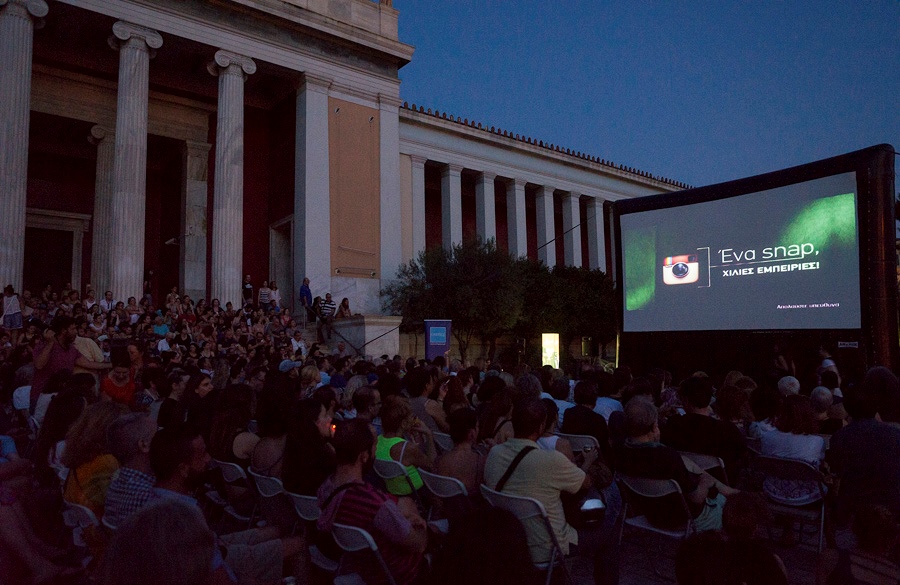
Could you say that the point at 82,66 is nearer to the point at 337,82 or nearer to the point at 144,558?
the point at 337,82

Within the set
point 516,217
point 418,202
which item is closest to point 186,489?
point 418,202

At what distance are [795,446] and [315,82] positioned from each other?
1803cm

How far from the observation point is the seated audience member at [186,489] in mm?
2975

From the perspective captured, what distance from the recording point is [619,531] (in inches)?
165

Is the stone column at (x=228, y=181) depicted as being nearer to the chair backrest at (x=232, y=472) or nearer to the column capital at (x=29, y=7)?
the column capital at (x=29, y=7)

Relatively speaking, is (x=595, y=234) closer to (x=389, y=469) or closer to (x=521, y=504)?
(x=389, y=469)

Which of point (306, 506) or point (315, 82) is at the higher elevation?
point (315, 82)

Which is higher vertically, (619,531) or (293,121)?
(293,121)

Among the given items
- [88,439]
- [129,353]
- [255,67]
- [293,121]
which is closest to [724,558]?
[88,439]

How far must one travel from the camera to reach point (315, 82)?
64.1 feet

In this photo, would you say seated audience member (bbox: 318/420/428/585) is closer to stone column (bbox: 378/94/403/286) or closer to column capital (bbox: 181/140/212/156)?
stone column (bbox: 378/94/403/286)

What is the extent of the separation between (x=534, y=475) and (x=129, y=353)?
16.0 ft

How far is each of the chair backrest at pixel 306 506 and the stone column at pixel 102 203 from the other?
1728 centimetres

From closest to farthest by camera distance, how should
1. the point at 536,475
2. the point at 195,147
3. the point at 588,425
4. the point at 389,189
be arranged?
the point at 536,475, the point at 588,425, the point at 195,147, the point at 389,189
